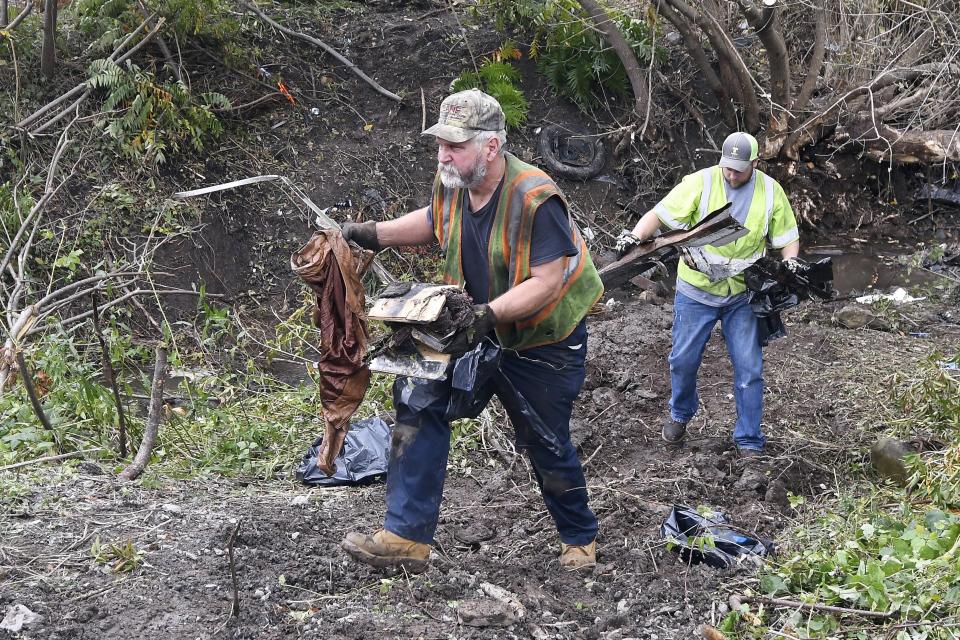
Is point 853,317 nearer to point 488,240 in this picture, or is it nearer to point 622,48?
point 622,48

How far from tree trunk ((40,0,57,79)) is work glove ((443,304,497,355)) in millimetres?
7001

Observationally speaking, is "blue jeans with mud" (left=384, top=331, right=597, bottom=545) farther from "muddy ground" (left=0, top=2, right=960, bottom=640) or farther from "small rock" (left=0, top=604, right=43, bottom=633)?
"small rock" (left=0, top=604, right=43, bottom=633)

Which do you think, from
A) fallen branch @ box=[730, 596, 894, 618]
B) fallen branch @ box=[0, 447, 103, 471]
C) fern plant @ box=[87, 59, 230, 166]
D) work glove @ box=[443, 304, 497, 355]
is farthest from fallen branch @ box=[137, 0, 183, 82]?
fallen branch @ box=[730, 596, 894, 618]

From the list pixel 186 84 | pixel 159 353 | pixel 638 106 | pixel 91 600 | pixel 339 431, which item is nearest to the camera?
pixel 91 600

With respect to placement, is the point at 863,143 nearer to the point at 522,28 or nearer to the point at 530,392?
the point at 522,28

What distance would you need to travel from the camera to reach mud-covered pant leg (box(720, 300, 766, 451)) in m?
5.20

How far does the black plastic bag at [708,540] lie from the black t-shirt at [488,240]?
1.33 metres

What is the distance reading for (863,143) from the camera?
1014 centimetres

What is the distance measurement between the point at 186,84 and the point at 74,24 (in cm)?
137

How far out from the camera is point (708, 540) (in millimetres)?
3725

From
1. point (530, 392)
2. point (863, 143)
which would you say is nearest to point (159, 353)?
point (530, 392)

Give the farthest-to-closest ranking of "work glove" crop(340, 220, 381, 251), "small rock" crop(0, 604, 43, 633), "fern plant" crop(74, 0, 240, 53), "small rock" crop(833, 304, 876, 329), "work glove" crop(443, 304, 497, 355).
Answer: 1. "fern plant" crop(74, 0, 240, 53)
2. "small rock" crop(833, 304, 876, 329)
3. "work glove" crop(340, 220, 381, 251)
4. "work glove" crop(443, 304, 497, 355)
5. "small rock" crop(0, 604, 43, 633)

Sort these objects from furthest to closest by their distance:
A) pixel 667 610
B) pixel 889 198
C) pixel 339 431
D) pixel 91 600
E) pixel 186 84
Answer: pixel 889 198 < pixel 186 84 < pixel 339 431 < pixel 667 610 < pixel 91 600

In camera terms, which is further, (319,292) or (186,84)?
(186,84)
